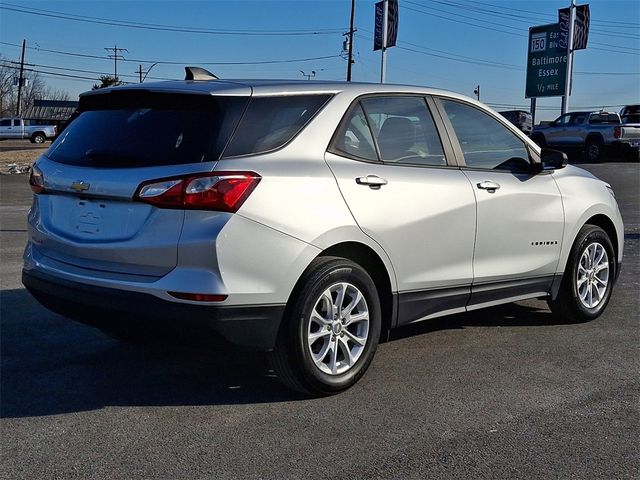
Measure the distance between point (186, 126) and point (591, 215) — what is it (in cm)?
353

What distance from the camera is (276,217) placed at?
3893 mm

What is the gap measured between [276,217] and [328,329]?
0.76 meters

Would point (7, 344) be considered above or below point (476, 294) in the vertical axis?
below

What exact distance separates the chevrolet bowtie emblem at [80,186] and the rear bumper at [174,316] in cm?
50

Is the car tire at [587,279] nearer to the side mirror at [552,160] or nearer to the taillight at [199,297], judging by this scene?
the side mirror at [552,160]

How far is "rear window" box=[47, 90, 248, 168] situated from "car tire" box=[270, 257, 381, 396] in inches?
34.8

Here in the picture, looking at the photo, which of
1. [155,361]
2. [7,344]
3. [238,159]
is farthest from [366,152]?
[7,344]

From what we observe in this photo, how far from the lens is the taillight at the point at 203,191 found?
12.3 feet

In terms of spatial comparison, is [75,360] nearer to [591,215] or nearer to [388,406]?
[388,406]

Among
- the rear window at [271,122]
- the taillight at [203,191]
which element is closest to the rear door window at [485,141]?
the rear window at [271,122]

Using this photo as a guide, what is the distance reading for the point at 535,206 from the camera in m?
5.51

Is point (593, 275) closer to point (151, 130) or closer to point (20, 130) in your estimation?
point (151, 130)

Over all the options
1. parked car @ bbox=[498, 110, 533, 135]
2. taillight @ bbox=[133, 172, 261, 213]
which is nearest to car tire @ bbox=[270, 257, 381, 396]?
taillight @ bbox=[133, 172, 261, 213]

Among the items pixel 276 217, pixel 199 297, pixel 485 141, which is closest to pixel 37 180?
pixel 199 297
